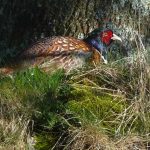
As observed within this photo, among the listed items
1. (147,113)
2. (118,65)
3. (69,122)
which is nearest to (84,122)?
(69,122)

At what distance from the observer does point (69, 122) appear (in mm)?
4566

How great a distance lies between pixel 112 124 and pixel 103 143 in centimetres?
28

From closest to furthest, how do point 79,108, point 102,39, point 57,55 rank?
point 79,108
point 57,55
point 102,39

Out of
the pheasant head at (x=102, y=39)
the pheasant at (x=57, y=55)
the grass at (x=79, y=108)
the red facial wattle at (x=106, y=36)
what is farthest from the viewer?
the red facial wattle at (x=106, y=36)

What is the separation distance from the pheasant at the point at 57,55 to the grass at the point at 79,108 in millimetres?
653

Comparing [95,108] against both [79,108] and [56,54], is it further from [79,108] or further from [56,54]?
[56,54]

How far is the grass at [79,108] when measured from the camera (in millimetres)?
4406

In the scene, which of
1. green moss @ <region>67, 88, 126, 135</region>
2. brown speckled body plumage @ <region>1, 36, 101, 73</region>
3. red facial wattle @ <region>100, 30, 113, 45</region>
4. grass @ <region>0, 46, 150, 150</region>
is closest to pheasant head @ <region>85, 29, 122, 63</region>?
red facial wattle @ <region>100, 30, 113, 45</region>

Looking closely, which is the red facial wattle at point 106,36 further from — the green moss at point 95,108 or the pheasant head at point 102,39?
the green moss at point 95,108

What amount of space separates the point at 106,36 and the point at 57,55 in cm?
81

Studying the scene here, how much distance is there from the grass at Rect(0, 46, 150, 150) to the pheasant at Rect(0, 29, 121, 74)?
2.14 feet

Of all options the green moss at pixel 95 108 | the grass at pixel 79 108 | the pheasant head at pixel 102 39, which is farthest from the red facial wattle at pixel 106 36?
the green moss at pixel 95 108

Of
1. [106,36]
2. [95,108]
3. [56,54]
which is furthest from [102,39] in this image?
[95,108]

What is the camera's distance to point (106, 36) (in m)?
6.68
